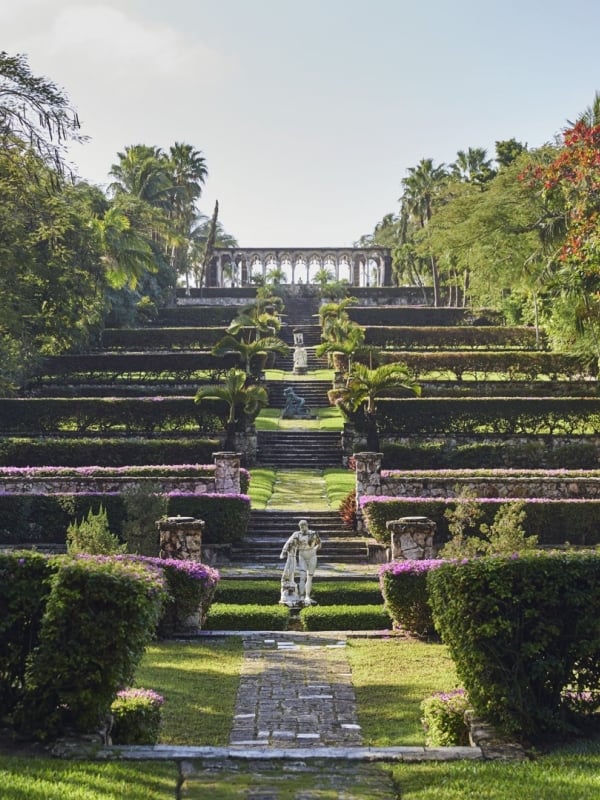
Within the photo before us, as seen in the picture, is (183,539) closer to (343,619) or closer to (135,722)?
(343,619)

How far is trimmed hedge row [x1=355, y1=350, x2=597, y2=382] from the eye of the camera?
122 ft

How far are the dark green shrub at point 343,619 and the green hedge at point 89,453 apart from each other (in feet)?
41.0

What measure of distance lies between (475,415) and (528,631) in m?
22.0

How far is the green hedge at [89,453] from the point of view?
2633 cm

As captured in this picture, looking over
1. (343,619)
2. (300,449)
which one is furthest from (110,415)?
(343,619)

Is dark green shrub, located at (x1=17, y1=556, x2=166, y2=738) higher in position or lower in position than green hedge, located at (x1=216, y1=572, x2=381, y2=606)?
higher

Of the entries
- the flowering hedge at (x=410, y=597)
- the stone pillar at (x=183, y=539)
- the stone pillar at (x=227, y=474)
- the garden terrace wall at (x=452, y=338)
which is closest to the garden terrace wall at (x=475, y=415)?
the stone pillar at (x=227, y=474)

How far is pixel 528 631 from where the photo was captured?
8.21m

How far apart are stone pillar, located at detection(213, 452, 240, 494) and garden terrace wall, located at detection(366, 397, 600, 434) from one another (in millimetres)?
7693

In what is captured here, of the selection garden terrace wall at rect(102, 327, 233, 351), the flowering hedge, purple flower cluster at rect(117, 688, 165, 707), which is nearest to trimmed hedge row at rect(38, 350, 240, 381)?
garden terrace wall at rect(102, 327, 233, 351)

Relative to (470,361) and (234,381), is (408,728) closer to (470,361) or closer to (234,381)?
(234,381)

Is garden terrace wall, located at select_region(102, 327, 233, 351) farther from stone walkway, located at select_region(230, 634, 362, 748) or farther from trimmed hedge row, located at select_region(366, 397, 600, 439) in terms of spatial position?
stone walkway, located at select_region(230, 634, 362, 748)

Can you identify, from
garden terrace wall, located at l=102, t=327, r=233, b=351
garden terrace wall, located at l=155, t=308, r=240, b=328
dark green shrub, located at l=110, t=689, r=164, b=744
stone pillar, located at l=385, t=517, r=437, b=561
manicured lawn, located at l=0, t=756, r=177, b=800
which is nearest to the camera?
manicured lawn, located at l=0, t=756, r=177, b=800

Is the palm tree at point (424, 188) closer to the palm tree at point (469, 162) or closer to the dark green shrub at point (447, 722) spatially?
the palm tree at point (469, 162)
